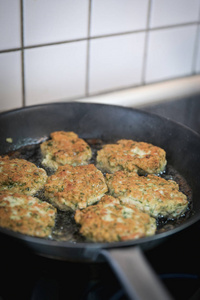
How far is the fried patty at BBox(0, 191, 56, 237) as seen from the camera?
3.07ft

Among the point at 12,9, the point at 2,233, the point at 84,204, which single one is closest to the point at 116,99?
the point at 12,9

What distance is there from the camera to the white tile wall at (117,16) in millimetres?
1515

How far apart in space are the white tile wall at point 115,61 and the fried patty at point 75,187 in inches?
21.9

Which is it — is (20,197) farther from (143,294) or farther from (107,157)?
(143,294)

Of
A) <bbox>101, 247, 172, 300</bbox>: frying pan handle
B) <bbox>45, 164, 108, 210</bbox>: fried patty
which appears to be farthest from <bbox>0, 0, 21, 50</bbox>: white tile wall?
<bbox>101, 247, 172, 300</bbox>: frying pan handle

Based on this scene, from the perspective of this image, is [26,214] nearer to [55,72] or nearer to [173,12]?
[55,72]

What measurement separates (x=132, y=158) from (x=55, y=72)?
485mm

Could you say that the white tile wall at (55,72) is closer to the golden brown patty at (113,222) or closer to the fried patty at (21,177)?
the fried patty at (21,177)

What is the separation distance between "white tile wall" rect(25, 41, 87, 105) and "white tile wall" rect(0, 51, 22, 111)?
0.11 ft

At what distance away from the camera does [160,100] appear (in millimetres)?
1788

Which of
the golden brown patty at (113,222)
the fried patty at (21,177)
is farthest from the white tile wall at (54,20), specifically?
the golden brown patty at (113,222)

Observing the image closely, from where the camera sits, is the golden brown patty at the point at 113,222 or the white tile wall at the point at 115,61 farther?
the white tile wall at the point at 115,61

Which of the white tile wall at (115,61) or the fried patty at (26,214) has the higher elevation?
the white tile wall at (115,61)

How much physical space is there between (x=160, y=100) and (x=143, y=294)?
4.08 ft
